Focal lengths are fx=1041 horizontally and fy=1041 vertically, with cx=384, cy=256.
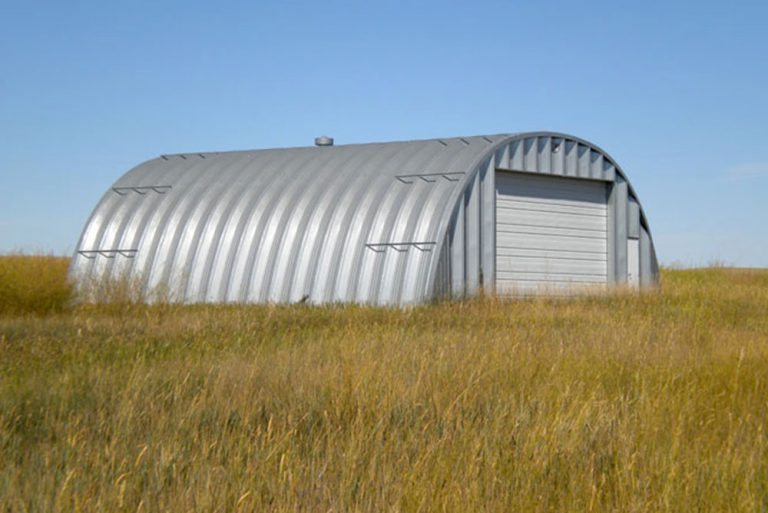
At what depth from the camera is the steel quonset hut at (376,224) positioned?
22.4 m

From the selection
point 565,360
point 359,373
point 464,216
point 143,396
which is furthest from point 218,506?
point 464,216

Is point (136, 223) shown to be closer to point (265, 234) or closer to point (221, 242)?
point (221, 242)

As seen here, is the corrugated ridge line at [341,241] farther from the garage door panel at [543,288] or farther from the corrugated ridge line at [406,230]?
the garage door panel at [543,288]

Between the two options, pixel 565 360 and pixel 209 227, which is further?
pixel 209 227

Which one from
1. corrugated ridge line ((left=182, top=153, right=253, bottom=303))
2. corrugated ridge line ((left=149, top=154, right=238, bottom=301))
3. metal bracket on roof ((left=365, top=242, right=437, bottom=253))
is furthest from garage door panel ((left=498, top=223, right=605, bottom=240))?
corrugated ridge line ((left=149, top=154, right=238, bottom=301))

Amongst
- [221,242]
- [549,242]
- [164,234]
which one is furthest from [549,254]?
[164,234]

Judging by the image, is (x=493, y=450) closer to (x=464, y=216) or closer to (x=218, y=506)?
(x=218, y=506)

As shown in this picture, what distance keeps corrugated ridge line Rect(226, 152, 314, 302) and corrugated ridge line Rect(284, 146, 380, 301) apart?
1094mm

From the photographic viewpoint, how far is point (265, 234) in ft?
78.8

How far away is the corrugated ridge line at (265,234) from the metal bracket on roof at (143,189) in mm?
3357

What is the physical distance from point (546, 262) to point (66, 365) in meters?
16.9

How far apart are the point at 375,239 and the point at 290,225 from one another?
236 cm

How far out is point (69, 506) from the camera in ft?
19.1

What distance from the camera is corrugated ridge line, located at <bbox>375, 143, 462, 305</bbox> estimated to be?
2177 centimetres
